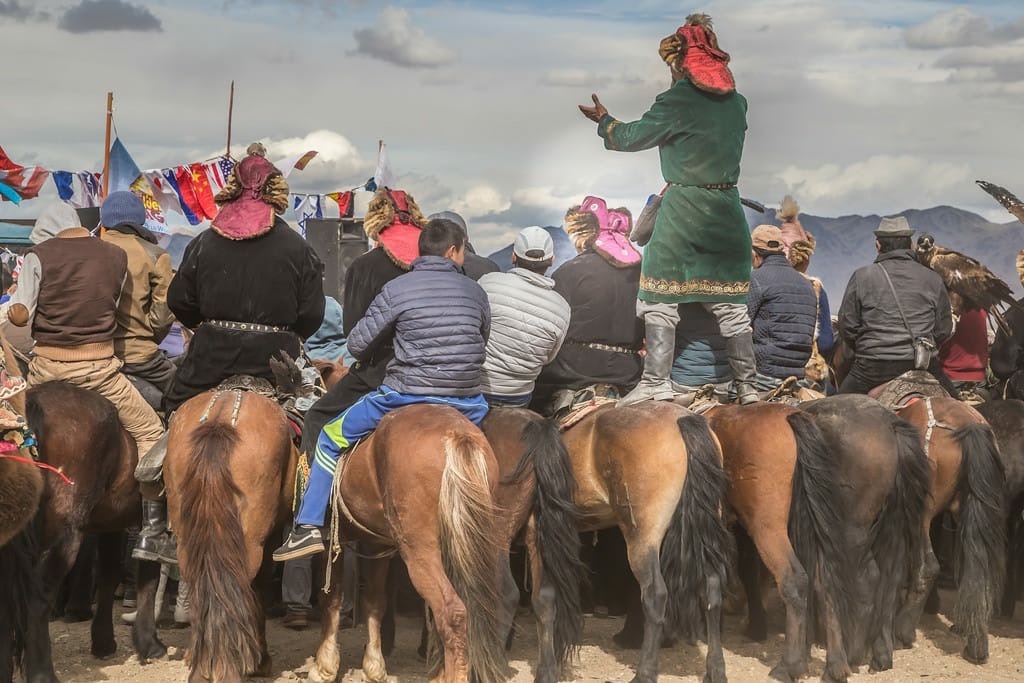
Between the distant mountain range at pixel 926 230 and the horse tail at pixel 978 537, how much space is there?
615cm

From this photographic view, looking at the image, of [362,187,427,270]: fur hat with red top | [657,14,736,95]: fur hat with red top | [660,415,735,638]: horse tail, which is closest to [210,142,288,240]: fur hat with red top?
[362,187,427,270]: fur hat with red top

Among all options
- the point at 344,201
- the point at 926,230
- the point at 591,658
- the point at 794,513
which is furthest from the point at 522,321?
the point at 344,201

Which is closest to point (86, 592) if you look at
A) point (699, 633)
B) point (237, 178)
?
point (237, 178)

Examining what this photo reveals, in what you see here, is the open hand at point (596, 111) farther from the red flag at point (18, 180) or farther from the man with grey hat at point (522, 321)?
the red flag at point (18, 180)

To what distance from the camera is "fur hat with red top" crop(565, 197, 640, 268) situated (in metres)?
8.78

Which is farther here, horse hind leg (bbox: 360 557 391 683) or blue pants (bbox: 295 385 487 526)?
horse hind leg (bbox: 360 557 391 683)

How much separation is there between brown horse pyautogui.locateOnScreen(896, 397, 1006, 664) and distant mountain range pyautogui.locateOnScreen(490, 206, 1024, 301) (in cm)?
599

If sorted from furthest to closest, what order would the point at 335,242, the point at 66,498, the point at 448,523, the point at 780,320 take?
the point at 335,242
the point at 780,320
the point at 66,498
the point at 448,523

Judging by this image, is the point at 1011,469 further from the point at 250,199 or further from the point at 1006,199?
the point at 250,199

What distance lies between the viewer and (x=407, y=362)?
6934 mm

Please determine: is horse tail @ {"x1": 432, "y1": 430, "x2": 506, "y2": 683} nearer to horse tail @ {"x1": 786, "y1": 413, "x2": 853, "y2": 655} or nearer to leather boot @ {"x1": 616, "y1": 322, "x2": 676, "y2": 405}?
leather boot @ {"x1": 616, "y1": 322, "x2": 676, "y2": 405}

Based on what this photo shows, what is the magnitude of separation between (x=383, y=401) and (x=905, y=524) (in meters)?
3.66

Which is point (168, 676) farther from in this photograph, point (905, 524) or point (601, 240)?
point (905, 524)

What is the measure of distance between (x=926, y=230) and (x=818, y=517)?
29.0ft
